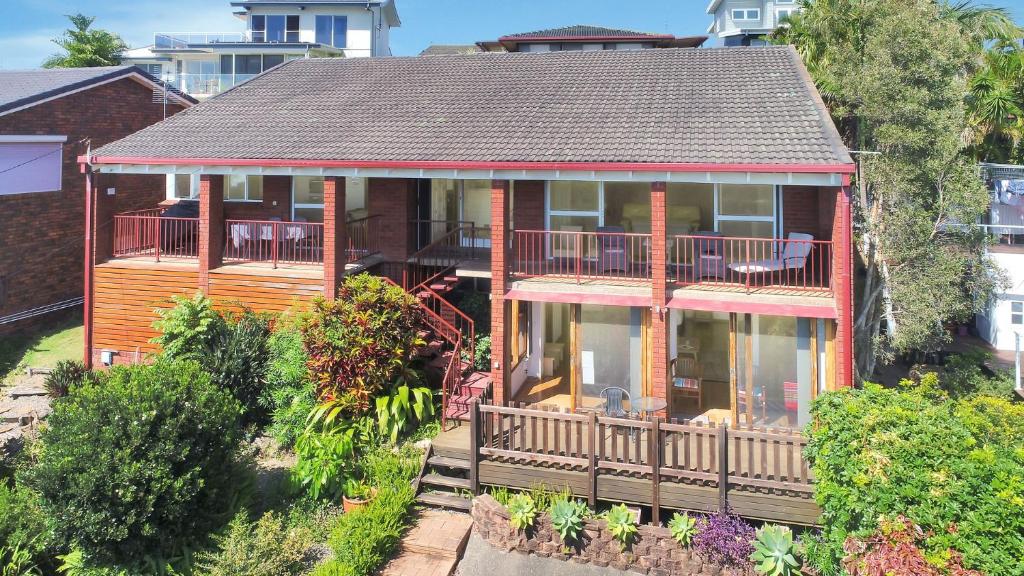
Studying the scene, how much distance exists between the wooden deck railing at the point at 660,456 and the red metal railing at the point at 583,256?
11.3 feet

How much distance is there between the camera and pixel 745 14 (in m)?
55.9

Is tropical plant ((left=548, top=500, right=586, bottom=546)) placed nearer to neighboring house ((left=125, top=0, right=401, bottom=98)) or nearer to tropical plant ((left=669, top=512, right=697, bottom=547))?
tropical plant ((left=669, top=512, right=697, bottom=547))

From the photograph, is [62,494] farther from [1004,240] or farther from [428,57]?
[1004,240]

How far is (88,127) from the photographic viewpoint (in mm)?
20031

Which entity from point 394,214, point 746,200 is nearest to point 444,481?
point 394,214

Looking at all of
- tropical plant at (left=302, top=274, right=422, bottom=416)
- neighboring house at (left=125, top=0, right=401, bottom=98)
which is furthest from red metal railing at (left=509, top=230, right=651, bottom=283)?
neighboring house at (left=125, top=0, right=401, bottom=98)

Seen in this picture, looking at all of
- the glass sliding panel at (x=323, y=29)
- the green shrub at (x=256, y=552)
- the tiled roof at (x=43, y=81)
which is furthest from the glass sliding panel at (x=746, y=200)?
the glass sliding panel at (x=323, y=29)

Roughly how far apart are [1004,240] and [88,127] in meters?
25.8

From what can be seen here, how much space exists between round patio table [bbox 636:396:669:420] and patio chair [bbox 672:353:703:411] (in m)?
1.28

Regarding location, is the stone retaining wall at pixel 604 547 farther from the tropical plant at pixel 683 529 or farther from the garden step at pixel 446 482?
the garden step at pixel 446 482

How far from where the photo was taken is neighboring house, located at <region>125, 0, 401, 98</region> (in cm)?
4500

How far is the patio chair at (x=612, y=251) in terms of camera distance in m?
13.4

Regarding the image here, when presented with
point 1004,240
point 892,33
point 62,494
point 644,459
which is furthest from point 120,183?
point 1004,240

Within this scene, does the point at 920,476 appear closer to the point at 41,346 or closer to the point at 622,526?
the point at 622,526
